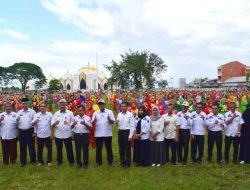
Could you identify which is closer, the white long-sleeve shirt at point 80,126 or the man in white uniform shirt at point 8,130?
the white long-sleeve shirt at point 80,126

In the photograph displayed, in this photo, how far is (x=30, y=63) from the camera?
97.2 m

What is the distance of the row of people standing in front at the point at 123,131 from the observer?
844 centimetres

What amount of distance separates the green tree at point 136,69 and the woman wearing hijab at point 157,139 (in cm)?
5534

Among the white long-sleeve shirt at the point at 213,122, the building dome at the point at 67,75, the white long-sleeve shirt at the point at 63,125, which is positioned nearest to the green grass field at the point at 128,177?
the white long-sleeve shirt at the point at 63,125

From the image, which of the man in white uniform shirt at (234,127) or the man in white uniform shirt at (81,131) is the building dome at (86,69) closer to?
the man in white uniform shirt at (81,131)

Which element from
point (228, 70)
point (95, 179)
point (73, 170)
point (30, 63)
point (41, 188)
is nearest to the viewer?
point (41, 188)

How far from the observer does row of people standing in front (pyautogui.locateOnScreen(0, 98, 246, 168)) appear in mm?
8438

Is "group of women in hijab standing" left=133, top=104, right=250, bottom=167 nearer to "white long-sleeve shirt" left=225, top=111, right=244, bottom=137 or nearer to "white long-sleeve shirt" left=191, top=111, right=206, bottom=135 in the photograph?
"white long-sleeve shirt" left=225, top=111, right=244, bottom=137

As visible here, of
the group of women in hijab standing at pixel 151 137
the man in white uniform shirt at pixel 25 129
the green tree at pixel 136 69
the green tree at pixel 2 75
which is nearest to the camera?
the group of women in hijab standing at pixel 151 137

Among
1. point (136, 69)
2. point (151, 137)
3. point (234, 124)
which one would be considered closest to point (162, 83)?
point (136, 69)

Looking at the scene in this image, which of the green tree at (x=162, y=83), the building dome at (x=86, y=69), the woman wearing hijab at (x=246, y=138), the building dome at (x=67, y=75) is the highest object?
the building dome at (x=86, y=69)

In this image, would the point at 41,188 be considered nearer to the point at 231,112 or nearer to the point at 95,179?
the point at 95,179

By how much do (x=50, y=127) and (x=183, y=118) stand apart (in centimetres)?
337

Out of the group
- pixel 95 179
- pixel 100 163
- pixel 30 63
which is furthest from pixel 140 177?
pixel 30 63
